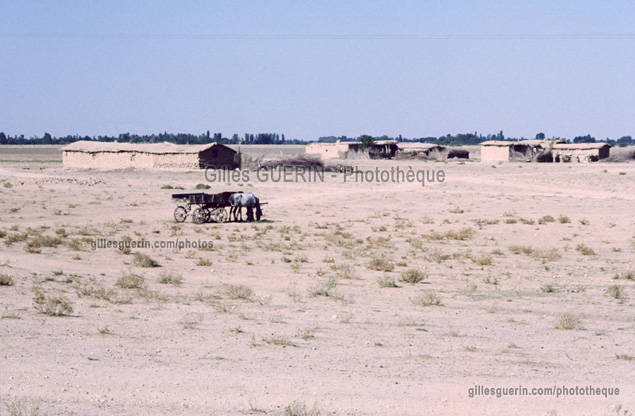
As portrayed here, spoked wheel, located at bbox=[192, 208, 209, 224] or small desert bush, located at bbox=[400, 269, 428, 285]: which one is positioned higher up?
spoked wheel, located at bbox=[192, 208, 209, 224]

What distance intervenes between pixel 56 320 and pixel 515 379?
19.8 feet

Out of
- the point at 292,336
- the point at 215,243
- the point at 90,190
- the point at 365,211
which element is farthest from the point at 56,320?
the point at 90,190

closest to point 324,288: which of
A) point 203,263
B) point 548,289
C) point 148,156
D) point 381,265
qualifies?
point 381,265

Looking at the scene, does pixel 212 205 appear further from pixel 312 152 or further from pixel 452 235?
pixel 312 152

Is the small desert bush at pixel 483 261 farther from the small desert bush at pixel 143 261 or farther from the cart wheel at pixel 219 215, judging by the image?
the cart wheel at pixel 219 215

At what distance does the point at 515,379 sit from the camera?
7.39 meters

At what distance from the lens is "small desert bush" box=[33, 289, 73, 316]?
392 inches

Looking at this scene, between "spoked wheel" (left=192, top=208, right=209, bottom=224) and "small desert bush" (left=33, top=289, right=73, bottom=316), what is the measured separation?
1362 centimetres

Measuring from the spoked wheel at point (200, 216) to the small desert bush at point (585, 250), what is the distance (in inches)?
475

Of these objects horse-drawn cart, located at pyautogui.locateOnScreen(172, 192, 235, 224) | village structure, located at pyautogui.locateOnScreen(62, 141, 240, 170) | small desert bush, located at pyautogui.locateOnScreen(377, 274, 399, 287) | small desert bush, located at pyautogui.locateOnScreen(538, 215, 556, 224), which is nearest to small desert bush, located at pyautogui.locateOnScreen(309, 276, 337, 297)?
small desert bush, located at pyautogui.locateOnScreen(377, 274, 399, 287)

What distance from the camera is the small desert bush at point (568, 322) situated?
32.0 ft

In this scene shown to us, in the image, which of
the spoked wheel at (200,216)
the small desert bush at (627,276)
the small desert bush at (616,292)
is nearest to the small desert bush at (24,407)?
the small desert bush at (616,292)

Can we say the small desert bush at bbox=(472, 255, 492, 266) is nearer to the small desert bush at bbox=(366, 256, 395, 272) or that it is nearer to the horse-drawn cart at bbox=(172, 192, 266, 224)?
the small desert bush at bbox=(366, 256, 395, 272)

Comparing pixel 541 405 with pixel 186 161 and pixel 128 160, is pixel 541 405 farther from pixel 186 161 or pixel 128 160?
pixel 128 160
